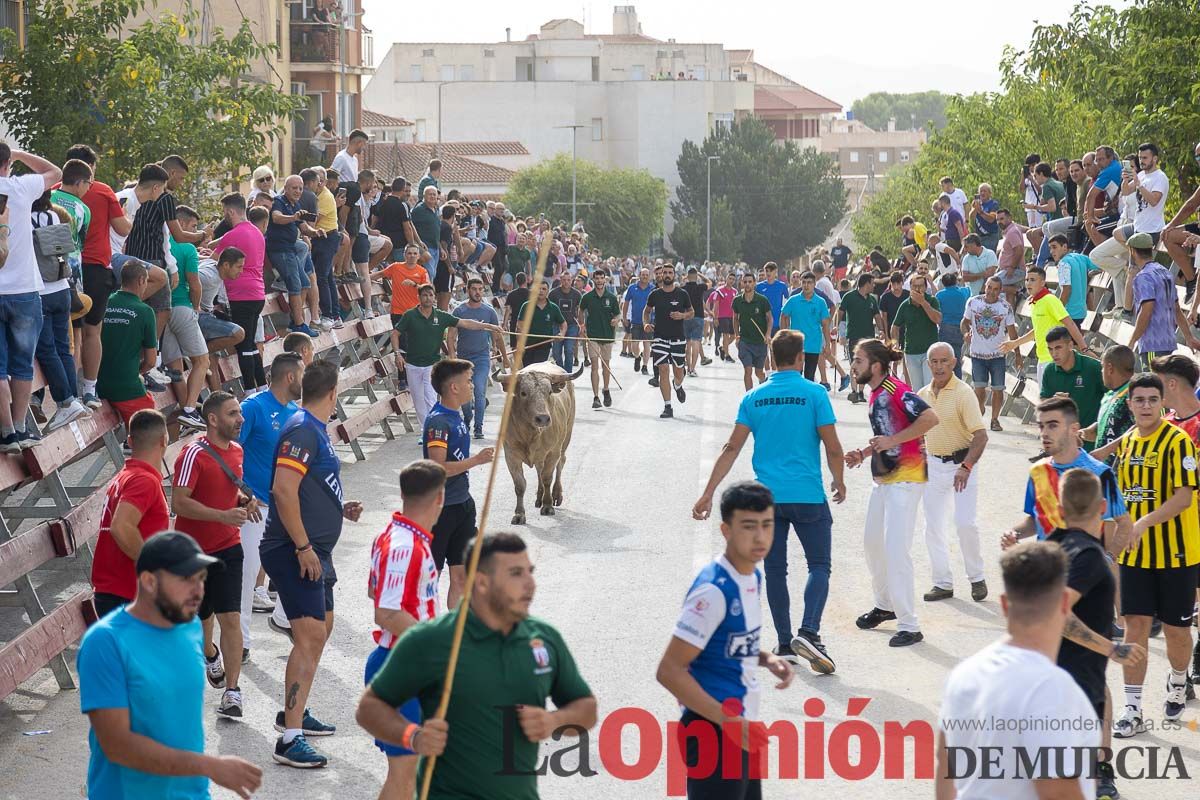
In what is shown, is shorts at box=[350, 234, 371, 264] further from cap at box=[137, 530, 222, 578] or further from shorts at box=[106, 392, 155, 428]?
cap at box=[137, 530, 222, 578]

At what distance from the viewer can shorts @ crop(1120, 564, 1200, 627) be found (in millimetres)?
8875

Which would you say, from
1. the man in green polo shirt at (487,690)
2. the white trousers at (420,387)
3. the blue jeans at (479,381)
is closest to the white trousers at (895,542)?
the man in green polo shirt at (487,690)

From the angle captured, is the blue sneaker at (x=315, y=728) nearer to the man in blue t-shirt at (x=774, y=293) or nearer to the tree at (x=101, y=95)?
the tree at (x=101, y=95)

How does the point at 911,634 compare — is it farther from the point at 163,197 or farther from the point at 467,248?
the point at 467,248

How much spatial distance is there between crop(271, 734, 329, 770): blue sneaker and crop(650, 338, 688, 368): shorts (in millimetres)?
14812

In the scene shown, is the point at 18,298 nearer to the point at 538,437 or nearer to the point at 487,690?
the point at 538,437

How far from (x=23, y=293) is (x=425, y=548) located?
5567 millimetres

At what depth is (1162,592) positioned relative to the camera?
29.2 ft

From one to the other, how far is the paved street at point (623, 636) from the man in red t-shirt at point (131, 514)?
109 centimetres

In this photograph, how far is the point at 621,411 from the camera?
24016mm

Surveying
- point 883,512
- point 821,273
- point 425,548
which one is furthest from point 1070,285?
point 425,548

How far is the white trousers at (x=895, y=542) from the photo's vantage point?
35.6 feet

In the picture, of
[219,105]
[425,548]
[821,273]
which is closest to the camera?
[425,548]

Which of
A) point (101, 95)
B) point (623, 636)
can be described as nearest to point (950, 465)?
point (623, 636)
